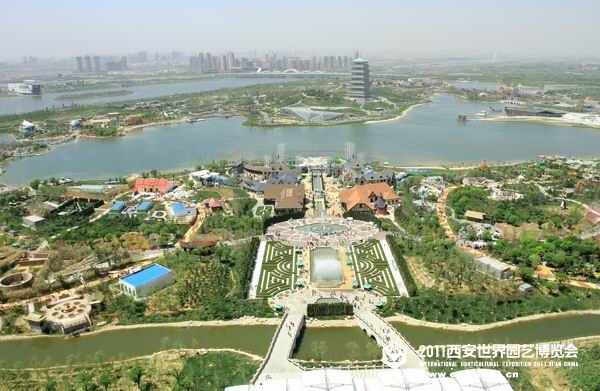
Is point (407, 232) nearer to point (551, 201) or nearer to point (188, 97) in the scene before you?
point (551, 201)

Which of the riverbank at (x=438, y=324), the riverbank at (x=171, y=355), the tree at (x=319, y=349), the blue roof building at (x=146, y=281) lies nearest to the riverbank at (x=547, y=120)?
the riverbank at (x=438, y=324)

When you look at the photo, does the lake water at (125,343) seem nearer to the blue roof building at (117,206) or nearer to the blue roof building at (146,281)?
the blue roof building at (146,281)

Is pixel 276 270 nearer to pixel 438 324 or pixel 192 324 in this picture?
pixel 192 324

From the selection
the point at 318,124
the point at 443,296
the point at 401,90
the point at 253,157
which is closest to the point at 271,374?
the point at 443,296

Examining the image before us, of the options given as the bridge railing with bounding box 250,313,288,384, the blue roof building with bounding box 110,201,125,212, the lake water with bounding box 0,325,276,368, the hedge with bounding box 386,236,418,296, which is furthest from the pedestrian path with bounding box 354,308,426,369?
the blue roof building with bounding box 110,201,125,212

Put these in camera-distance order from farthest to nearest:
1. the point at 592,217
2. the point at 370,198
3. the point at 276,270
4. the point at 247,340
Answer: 1. the point at 370,198
2. the point at 592,217
3. the point at 276,270
4. the point at 247,340

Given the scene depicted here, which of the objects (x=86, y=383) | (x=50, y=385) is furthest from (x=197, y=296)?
(x=50, y=385)
